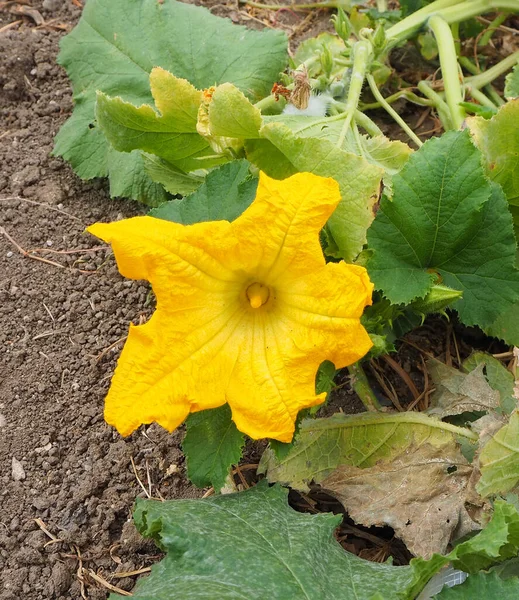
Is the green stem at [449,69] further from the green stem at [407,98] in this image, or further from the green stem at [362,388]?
the green stem at [362,388]

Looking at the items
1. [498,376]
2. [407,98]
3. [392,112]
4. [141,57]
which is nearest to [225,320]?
[498,376]

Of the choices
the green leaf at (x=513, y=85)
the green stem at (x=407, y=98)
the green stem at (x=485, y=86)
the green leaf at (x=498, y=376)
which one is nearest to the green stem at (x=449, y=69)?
the green leaf at (x=513, y=85)

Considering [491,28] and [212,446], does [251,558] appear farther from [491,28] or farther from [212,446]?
[491,28]

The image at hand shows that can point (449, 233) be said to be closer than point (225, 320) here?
No

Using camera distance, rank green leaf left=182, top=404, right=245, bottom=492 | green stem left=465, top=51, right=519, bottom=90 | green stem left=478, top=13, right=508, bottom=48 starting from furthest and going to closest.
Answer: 1. green stem left=478, top=13, right=508, bottom=48
2. green stem left=465, top=51, right=519, bottom=90
3. green leaf left=182, top=404, right=245, bottom=492

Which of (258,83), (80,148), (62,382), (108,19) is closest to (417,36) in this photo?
(258,83)

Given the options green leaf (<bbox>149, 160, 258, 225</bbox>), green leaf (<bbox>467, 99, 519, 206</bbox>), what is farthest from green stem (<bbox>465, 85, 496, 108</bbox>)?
green leaf (<bbox>149, 160, 258, 225</bbox>)

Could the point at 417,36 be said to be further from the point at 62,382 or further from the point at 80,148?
the point at 62,382

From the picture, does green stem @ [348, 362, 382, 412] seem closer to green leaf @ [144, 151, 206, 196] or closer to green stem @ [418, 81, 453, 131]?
green leaf @ [144, 151, 206, 196]
